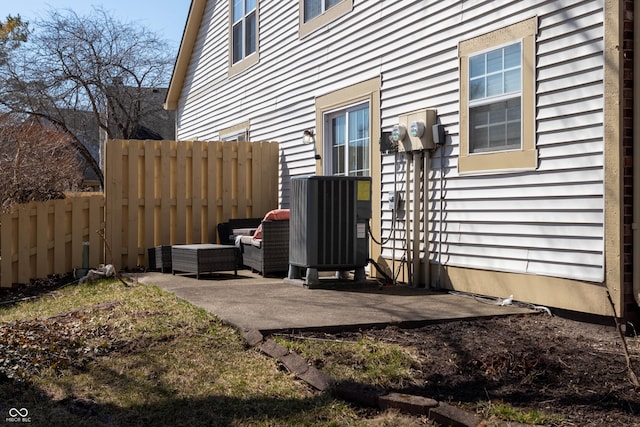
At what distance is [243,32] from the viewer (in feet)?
45.9

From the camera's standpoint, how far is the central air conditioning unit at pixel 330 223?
8.09 metres

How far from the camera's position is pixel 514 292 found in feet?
22.7

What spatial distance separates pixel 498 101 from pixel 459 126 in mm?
621

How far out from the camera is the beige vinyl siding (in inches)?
240

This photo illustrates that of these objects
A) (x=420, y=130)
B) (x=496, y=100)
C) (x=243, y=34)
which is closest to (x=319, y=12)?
(x=243, y=34)

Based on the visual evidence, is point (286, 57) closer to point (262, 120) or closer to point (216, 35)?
point (262, 120)

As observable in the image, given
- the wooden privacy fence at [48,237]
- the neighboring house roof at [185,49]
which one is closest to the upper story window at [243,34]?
the neighboring house roof at [185,49]

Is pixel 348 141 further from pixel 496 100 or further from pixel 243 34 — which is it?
pixel 243 34

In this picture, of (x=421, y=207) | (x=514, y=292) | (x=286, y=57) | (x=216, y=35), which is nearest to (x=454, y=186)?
(x=421, y=207)

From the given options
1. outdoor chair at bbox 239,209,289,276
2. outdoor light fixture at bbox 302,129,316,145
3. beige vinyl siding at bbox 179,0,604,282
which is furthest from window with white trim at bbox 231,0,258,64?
outdoor chair at bbox 239,209,289,276

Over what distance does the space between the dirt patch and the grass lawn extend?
2.08 ft

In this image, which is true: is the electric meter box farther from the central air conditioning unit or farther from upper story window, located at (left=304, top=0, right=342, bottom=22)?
upper story window, located at (left=304, top=0, right=342, bottom=22)

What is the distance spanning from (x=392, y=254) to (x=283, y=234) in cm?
147

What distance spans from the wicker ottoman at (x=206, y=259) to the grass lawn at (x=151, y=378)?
100.0 inches
